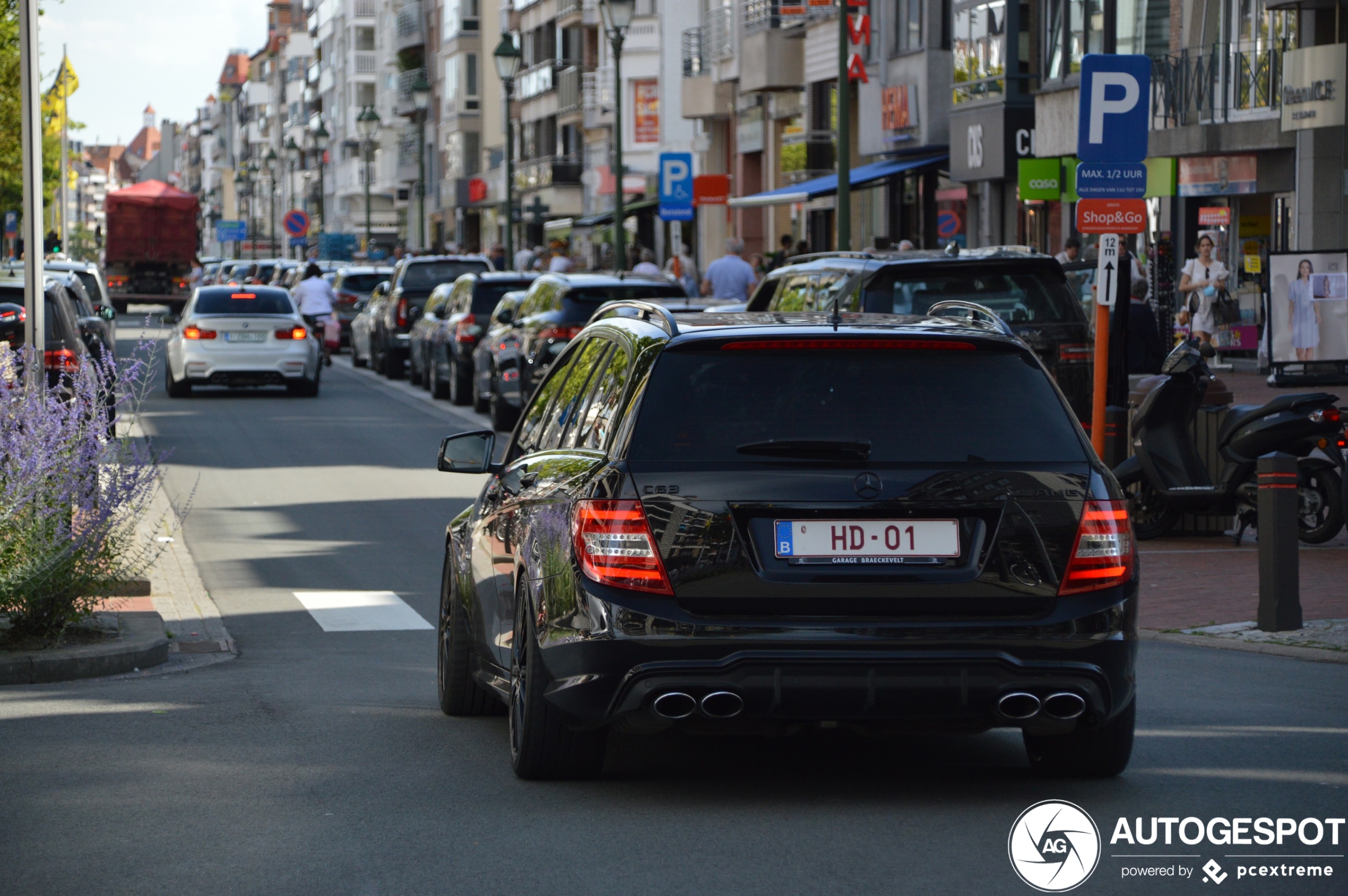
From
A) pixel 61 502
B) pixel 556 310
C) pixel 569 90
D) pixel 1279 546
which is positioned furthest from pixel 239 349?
pixel 569 90

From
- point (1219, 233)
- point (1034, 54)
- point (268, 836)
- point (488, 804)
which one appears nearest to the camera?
point (268, 836)

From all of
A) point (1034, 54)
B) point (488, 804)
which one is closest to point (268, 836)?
point (488, 804)

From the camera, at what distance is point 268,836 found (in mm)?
6105

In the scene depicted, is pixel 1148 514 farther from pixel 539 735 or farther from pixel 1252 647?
pixel 539 735

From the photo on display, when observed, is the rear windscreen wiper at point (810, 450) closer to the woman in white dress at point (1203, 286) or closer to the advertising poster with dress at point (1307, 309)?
the advertising poster with dress at point (1307, 309)

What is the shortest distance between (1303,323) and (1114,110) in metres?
3.53

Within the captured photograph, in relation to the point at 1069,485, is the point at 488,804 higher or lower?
lower

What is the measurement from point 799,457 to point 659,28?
5768 cm

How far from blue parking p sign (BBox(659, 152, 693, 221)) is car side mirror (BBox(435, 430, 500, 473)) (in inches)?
979

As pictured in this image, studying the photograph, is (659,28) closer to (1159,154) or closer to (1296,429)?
(1159,154)

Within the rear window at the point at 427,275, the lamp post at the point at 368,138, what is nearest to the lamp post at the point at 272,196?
the lamp post at the point at 368,138

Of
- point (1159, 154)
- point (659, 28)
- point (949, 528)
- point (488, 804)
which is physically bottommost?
point (488, 804)

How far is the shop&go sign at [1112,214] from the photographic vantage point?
13789 millimetres

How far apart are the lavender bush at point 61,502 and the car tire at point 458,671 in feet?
6.94
